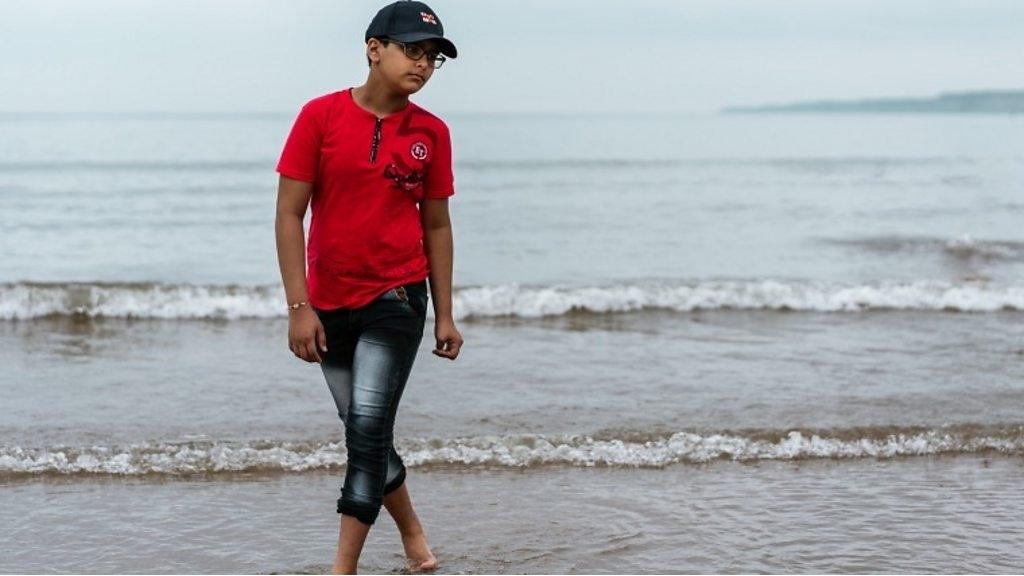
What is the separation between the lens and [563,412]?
7.95m

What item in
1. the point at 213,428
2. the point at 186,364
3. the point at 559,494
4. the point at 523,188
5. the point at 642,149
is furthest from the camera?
the point at 642,149

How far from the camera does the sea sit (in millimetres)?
5297

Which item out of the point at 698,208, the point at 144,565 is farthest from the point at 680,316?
the point at 698,208

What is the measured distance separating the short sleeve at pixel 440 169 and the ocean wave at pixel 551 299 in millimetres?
8942

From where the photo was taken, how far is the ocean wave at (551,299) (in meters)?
13.1

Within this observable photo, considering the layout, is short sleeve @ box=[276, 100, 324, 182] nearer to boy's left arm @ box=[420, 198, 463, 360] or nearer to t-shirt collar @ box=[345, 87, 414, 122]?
t-shirt collar @ box=[345, 87, 414, 122]

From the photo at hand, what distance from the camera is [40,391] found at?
855 cm

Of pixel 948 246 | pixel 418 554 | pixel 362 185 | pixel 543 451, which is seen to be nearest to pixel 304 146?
pixel 362 185

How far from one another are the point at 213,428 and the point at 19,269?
33.9 ft

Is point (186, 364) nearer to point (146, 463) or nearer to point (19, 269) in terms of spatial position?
point (146, 463)

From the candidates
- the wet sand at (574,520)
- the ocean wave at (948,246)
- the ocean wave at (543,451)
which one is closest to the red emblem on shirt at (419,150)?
the wet sand at (574,520)

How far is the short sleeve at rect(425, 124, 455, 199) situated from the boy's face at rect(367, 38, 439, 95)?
0.19m

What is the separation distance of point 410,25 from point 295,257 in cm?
79

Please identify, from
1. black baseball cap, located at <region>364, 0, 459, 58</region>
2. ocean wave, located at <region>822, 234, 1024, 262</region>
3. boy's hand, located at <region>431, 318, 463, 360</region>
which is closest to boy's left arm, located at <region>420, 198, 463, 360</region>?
boy's hand, located at <region>431, 318, 463, 360</region>
